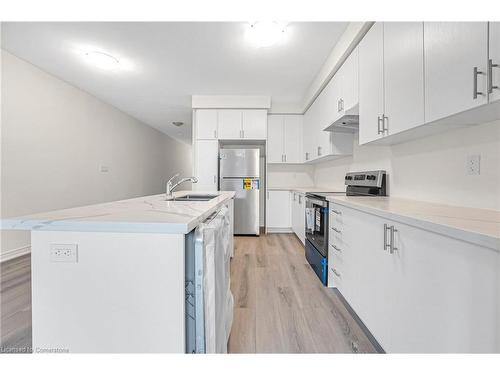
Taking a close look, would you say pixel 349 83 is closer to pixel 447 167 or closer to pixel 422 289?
pixel 447 167

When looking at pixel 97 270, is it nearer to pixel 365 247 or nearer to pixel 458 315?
pixel 458 315

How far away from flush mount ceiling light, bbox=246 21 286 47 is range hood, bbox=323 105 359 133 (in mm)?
1008

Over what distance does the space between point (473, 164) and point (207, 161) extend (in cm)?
359

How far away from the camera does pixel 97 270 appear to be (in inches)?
36.6

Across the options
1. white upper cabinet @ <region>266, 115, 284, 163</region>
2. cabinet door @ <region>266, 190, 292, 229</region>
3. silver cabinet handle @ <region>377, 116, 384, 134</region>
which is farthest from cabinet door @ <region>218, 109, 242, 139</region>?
silver cabinet handle @ <region>377, 116, 384, 134</region>

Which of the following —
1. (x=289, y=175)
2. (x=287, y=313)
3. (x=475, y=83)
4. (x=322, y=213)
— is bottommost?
(x=287, y=313)

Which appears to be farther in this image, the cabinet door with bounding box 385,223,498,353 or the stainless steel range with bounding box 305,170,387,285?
the stainless steel range with bounding box 305,170,387,285

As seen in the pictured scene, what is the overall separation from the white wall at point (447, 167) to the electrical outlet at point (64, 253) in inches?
78.1

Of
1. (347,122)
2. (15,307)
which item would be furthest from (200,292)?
(347,122)

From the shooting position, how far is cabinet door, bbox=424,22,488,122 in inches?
39.5

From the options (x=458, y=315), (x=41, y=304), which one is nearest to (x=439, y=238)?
(x=458, y=315)

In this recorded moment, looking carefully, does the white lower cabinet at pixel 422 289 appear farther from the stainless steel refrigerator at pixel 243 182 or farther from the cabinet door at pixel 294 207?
the stainless steel refrigerator at pixel 243 182

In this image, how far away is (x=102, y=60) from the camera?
294 centimetres

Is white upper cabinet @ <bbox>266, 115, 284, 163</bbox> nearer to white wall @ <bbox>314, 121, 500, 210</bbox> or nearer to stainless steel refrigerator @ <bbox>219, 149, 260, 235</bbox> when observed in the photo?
stainless steel refrigerator @ <bbox>219, 149, 260, 235</bbox>
